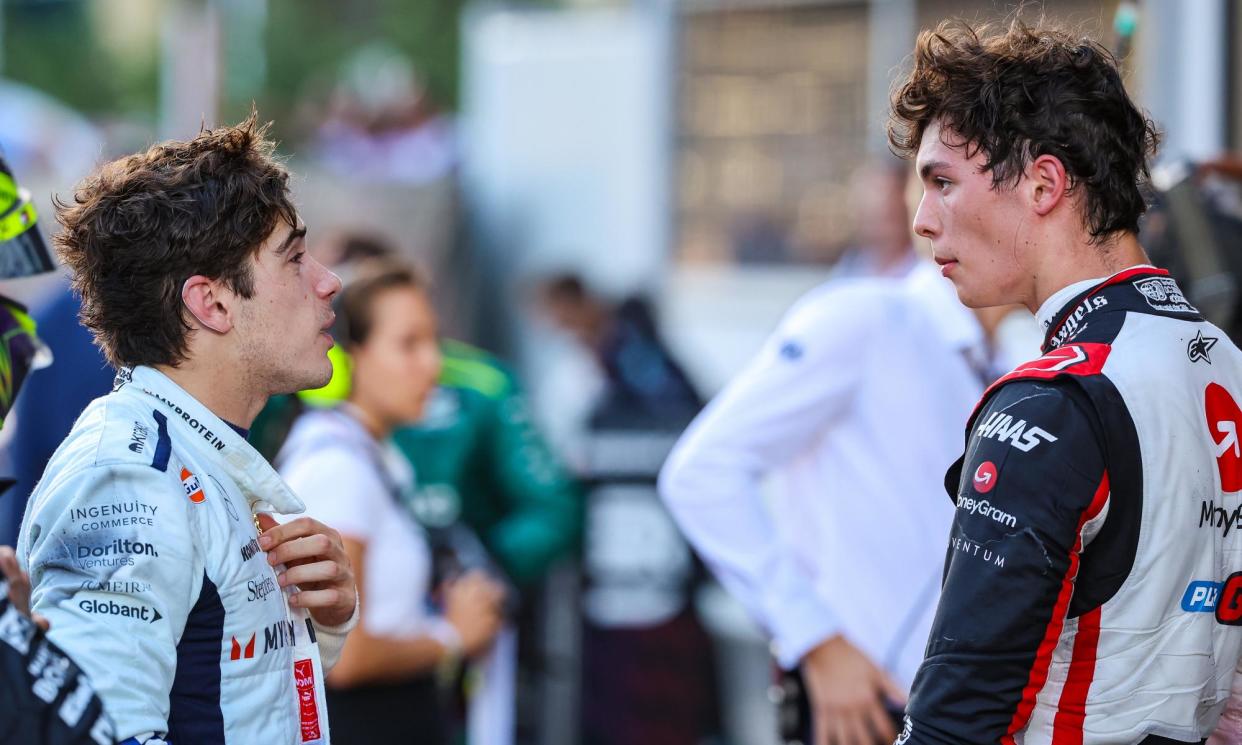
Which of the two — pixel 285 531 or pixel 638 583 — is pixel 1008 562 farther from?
pixel 638 583

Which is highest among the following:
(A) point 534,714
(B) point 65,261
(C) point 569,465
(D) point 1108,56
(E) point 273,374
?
(D) point 1108,56

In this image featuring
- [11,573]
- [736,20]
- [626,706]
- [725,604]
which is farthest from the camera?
[736,20]

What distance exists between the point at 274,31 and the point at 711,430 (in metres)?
28.7

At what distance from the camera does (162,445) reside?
1882mm

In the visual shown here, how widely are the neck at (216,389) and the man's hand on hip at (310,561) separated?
0.52 ft

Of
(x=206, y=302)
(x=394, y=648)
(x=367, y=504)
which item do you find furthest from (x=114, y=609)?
(x=394, y=648)

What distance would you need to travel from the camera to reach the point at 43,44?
2930cm

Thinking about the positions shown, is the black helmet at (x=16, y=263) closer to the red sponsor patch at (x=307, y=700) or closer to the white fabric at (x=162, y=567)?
the white fabric at (x=162, y=567)

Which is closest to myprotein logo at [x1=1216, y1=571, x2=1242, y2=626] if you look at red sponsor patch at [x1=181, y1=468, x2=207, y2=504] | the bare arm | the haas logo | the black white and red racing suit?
the black white and red racing suit

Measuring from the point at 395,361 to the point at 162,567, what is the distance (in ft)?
6.79

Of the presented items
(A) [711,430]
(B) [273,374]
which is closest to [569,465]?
(A) [711,430]

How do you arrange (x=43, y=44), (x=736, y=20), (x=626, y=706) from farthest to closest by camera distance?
(x=43, y=44) → (x=736, y=20) → (x=626, y=706)

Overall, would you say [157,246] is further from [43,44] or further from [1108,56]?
[43,44]

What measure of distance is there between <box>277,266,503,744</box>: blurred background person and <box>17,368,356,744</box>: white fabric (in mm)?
1391
